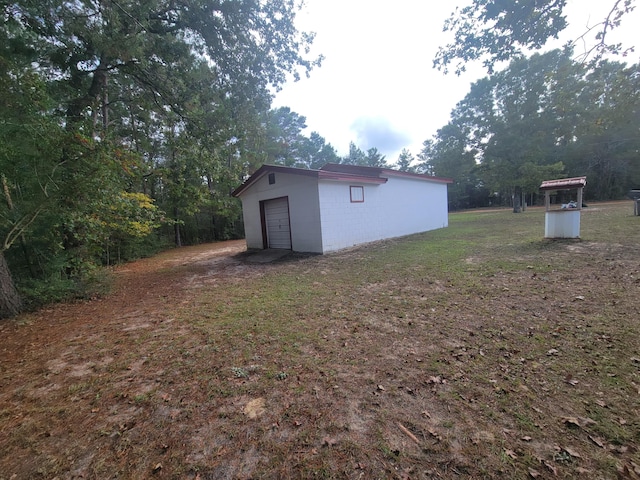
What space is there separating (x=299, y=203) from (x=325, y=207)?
0.98 m

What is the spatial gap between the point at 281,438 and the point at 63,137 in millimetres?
5844

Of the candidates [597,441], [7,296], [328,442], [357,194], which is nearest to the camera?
[597,441]

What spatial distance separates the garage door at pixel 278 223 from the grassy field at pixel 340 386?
5.58 meters

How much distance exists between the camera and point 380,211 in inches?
444

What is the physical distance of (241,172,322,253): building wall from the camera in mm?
8844

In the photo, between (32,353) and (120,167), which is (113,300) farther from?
(120,167)

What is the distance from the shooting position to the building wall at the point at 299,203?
29.0 ft

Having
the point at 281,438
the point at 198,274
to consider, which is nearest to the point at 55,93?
the point at 198,274

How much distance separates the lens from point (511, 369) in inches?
91.9

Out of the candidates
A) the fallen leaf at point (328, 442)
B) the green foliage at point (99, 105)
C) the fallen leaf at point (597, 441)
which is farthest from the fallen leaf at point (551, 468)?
the green foliage at point (99, 105)

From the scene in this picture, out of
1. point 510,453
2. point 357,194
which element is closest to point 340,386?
point 510,453

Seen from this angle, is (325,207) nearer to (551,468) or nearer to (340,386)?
(340,386)

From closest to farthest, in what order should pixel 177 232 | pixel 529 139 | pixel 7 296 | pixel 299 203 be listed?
pixel 7 296 → pixel 299 203 → pixel 177 232 → pixel 529 139

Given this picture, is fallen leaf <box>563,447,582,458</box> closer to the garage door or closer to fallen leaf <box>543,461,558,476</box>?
fallen leaf <box>543,461,558,476</box>
